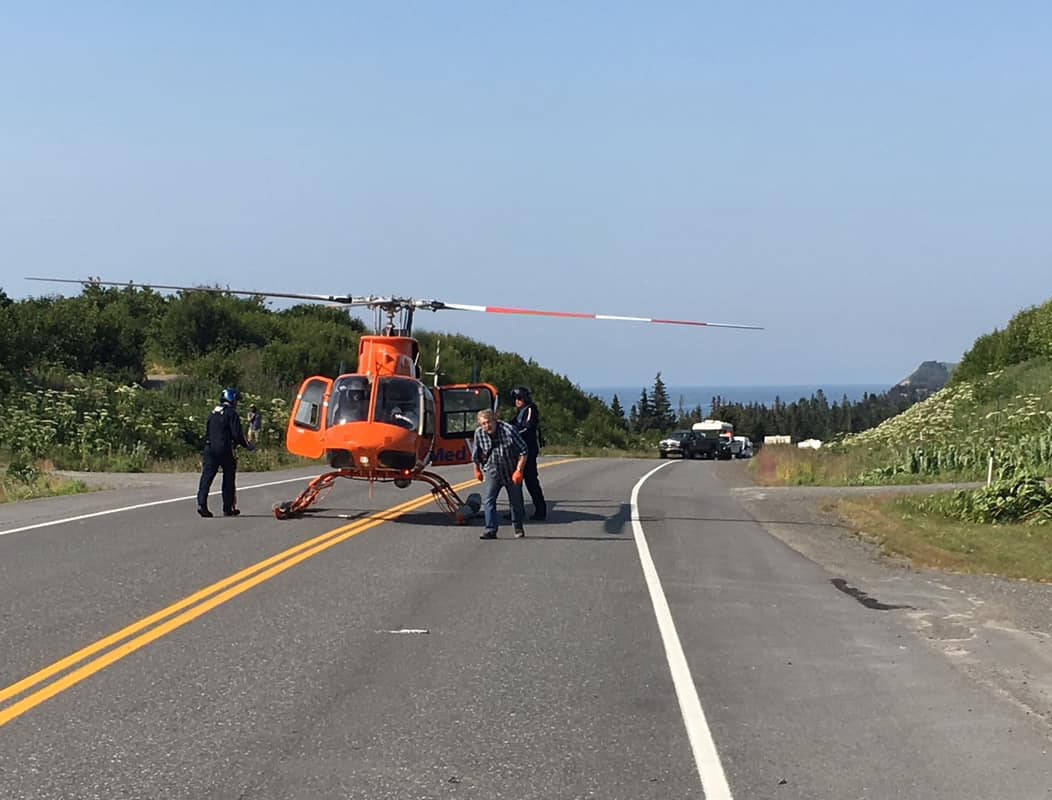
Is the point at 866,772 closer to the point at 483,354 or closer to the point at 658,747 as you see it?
the point at 658,747

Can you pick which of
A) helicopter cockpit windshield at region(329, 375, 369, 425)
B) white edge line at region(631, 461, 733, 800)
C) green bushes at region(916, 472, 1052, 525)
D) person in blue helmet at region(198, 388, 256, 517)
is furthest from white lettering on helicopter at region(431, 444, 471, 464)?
green bushes at region(916, 472, 1052, 525)

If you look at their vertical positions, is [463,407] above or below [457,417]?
above

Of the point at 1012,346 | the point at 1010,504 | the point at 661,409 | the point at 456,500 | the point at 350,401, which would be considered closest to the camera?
the point at 350,401

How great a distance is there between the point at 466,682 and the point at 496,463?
8186 millimetres

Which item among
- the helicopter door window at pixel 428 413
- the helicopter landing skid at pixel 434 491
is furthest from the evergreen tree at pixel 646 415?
the helicopter door window at pixel 428 413

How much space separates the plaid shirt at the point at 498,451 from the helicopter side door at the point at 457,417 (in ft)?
5.62

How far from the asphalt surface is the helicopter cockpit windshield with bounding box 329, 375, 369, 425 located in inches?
94.9

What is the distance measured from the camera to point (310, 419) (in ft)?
59.0

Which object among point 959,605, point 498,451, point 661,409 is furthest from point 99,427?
point 661,409

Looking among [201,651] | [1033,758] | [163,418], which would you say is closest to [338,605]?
[201,651]

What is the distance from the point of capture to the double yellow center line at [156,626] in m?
7.77

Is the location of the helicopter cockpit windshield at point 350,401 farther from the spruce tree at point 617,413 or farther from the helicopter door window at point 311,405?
the spruce tree at point 617,413

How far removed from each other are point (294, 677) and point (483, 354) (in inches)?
2763

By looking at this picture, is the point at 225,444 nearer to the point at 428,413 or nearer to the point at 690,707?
the point at 428,413
